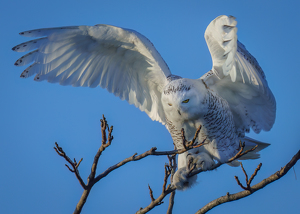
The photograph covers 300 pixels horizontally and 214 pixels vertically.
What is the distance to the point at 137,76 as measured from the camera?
490 cm

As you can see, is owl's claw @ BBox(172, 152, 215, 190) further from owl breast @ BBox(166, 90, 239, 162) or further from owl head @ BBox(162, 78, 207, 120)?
owl head @ BBox(162, 78, 207, 120)

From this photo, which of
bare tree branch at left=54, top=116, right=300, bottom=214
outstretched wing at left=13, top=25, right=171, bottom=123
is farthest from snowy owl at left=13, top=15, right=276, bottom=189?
bare tree branch at left=54, top=116, right=300, bottom=214

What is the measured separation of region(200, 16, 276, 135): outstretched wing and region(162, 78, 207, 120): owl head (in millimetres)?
352

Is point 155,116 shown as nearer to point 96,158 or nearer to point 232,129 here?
point 232,129

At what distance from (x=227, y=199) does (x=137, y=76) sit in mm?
2109

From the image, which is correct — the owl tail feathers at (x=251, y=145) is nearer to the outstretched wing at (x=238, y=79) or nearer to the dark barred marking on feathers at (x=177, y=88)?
the outstretched wing at (x=238, y=79)

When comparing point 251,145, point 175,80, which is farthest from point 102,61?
point 251,145

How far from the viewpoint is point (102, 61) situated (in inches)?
188

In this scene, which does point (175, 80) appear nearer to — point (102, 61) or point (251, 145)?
point (102, 61)

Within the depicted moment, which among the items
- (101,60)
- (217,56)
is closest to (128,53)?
(101,60)

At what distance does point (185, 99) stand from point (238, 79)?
0.94 m

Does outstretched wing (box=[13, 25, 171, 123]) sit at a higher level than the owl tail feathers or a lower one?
higher

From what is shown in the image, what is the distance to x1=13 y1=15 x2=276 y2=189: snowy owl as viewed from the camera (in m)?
3.89

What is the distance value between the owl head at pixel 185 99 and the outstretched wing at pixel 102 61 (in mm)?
596
